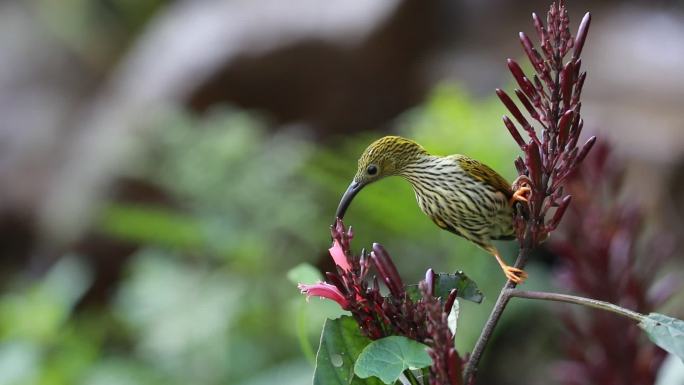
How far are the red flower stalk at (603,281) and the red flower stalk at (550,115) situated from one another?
0.75 metres

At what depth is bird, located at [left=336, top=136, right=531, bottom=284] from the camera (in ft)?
2.28

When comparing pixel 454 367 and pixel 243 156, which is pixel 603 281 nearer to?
pixel 454 367

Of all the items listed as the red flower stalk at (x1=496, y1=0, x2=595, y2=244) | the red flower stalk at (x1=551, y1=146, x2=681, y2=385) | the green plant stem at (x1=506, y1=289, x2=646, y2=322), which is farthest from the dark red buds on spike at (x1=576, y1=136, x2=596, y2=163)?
the red flower stalk at (x1=551, y1=146, x2=681, y2=385)

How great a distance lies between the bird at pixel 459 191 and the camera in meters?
0.70

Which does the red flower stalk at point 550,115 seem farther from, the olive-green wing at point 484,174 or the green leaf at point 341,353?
the green leaf at point 341,353

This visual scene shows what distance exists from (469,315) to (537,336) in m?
0.76

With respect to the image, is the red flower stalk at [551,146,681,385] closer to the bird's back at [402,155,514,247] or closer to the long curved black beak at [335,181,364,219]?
the bird's back at [402,155,514,247]

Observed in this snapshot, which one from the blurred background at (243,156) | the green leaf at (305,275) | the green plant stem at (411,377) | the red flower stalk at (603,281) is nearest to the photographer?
the green plant stem at (411,377)

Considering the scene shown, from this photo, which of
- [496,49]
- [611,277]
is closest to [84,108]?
→ [496,49]

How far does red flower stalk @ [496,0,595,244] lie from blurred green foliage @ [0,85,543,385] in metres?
1.92

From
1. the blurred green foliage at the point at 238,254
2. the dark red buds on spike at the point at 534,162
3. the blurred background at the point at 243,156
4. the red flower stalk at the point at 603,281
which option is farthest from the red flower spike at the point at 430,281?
the blurred green foliage at the point at 238,254

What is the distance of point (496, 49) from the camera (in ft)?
16.5

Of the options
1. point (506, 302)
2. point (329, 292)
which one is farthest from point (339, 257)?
point (506, 302)

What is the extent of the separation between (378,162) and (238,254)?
2497 mm
